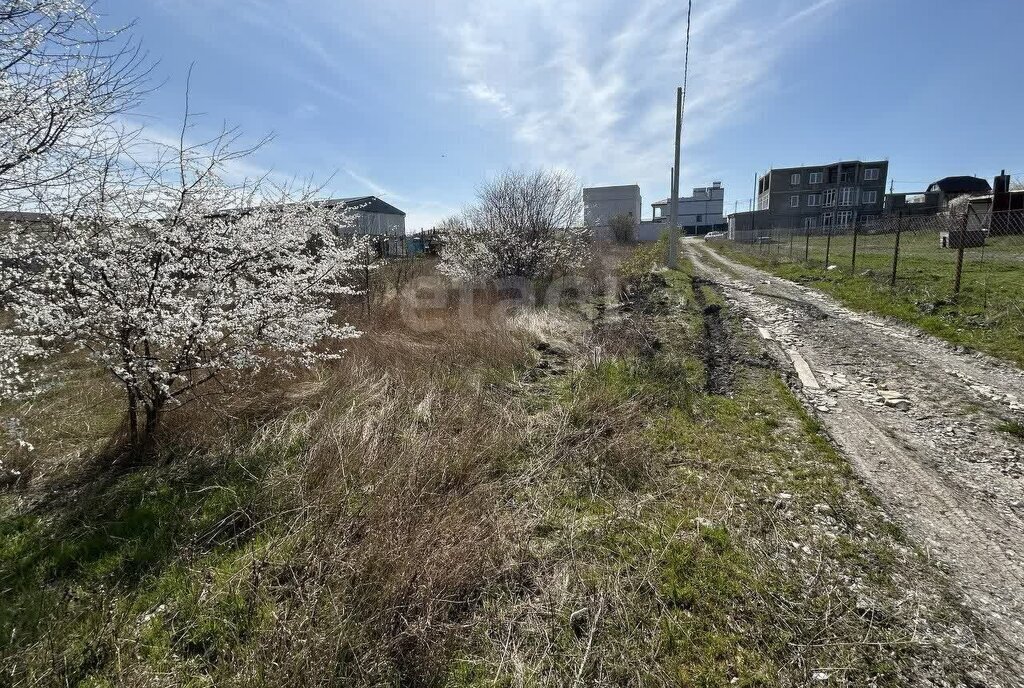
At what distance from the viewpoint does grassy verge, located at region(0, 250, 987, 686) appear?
1.91 m

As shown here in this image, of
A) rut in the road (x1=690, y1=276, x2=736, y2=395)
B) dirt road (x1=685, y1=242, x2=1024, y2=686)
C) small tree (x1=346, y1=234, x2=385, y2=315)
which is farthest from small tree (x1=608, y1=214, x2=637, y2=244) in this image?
dirt road (x1=685, y1=242, x2=1024, y2=686)

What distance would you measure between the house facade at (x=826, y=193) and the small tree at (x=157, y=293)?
57.0 m

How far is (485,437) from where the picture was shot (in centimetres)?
382

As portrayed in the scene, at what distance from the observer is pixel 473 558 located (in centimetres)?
242

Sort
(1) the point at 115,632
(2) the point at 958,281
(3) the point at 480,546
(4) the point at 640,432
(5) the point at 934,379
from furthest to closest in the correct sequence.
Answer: (2) the point at 958,281 < (5) the point at 934,379 < (4) the point at 640,432 < (3) the point at 480,546 < (1) the point at 115,632

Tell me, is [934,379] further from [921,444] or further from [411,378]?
[411,378]

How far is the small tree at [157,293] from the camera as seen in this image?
3.54 metres

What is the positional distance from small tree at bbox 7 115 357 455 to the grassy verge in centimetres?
62

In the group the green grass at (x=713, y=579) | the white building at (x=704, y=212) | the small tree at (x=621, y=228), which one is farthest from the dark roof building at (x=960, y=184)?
the green grass at (x=713, y=579)

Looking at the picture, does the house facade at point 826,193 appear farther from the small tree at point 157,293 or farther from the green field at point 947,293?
the small tree at point 157,293

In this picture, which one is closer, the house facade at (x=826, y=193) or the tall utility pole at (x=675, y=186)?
the tall utility pole at (x=675, y=186)

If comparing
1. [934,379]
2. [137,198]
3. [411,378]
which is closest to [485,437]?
[411,378]

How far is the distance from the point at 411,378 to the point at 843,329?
21.4 feet

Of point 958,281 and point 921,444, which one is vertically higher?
point 958,281
